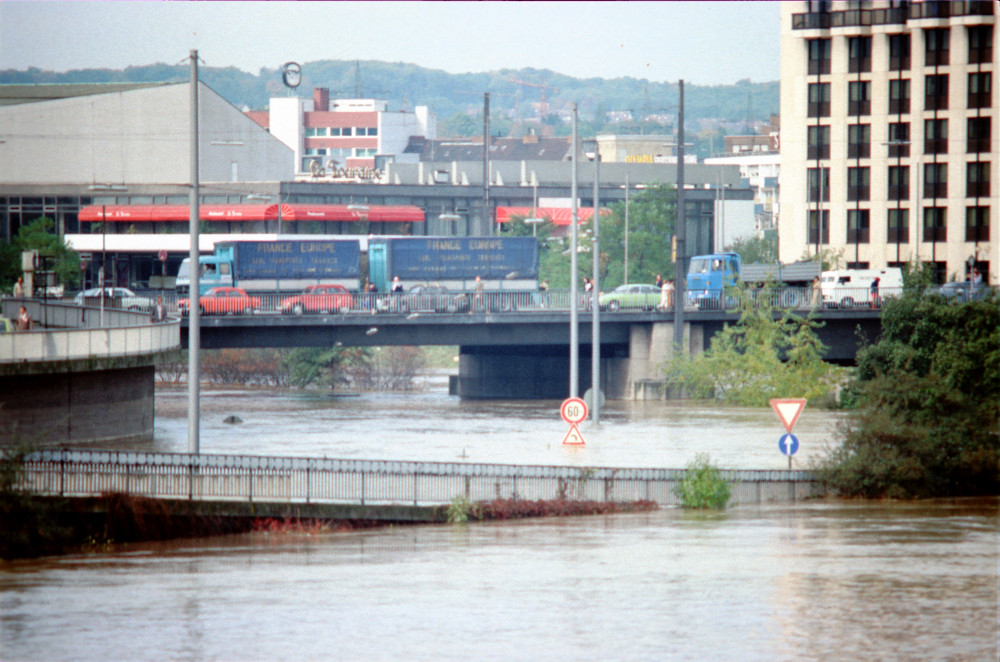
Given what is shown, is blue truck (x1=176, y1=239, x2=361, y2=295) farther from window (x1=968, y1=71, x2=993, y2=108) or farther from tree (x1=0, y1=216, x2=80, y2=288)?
window (x1=968, y1=71, x2=993, y2=108)

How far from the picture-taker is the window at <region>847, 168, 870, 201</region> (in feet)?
283

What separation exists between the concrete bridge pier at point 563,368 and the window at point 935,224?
27.1m

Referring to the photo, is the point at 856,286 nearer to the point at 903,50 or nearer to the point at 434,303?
the point at 434,303

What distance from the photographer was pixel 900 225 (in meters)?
85.2

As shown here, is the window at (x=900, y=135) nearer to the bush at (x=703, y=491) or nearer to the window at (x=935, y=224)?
the window at (x=935, y=224)

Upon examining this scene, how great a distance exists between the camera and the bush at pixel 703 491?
2772 centimetres

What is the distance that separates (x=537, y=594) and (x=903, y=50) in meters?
72.3

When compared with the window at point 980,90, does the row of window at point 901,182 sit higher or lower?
lower

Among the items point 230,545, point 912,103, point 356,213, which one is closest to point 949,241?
point 912,103

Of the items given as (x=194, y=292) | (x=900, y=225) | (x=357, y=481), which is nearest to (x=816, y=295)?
(x=900, y=225)

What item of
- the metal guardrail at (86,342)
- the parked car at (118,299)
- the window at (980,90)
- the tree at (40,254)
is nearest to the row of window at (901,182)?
the window at (980,90)

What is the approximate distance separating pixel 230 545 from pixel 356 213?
2797 inches

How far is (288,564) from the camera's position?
72.8ft

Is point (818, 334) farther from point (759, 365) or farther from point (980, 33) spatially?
point (980, 33)
